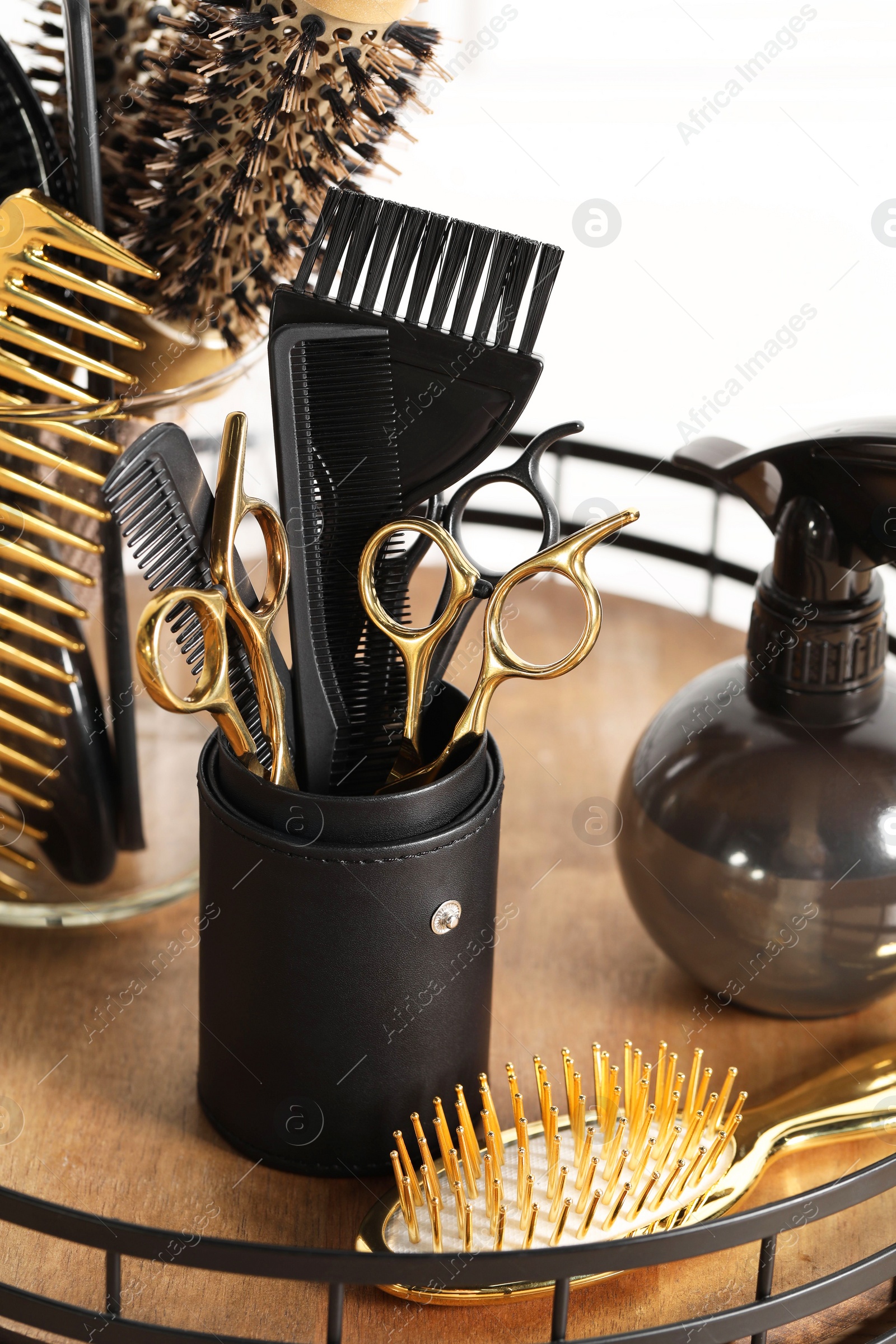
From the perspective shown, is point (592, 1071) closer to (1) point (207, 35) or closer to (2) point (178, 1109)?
(2) point (178, 1109)

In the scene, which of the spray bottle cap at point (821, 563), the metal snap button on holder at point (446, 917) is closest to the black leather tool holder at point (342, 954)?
the metal snap button on holder at point (446, 917)

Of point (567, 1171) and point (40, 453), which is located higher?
point (40, 453)

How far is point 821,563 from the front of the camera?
42cm

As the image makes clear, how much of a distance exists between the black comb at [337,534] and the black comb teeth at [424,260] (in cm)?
1

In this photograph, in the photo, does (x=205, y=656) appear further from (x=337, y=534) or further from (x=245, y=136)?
(x=245, y=136)

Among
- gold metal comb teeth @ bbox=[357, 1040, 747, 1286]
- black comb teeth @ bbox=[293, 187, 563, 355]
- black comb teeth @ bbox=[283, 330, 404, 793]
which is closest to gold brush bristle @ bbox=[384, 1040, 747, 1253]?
gold metal comb teeth @ bbox=[357, 1040, 747, 1286]

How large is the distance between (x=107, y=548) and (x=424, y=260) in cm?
15

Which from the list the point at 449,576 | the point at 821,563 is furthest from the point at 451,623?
the point at 821,563

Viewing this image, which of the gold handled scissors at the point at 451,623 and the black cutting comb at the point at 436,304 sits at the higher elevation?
the black cutting comb at the point at 436,304

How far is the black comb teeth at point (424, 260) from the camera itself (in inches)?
14.7

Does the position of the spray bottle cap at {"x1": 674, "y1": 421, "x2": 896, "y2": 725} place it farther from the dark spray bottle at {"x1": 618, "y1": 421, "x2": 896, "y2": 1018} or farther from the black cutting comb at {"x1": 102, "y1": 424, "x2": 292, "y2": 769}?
the black cutting comb at {"x1": 102, "y1": 424, "x2": 292, "y2": 769}

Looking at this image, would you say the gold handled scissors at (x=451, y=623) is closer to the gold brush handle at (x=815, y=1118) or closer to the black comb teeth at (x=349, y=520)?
the black comb teeth at (x=349, y=520)

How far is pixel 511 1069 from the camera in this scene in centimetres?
38

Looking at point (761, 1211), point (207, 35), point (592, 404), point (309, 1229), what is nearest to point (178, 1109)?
point (309, 1229)
